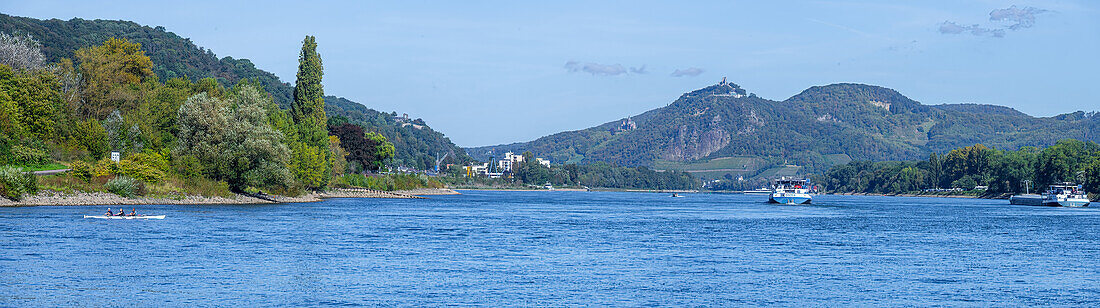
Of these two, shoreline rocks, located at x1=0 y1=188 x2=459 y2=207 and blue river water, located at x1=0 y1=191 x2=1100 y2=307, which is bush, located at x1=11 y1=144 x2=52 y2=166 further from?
blue river water, located at x1=0 y1=191 x2=1100 y2=307

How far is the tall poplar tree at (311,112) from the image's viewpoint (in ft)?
451

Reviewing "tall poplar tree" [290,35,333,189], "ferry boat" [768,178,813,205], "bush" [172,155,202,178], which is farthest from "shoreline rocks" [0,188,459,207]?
"ferry boat" [768,178,813,205]

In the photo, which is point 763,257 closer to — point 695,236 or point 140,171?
point 695,236

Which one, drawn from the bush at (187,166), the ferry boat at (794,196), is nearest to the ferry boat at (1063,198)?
the ferry boat at (794,196)

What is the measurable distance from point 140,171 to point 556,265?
215ft

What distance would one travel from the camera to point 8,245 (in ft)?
163

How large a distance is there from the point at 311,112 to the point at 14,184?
6113 cm

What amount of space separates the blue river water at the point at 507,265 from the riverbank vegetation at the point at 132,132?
18.4 meters

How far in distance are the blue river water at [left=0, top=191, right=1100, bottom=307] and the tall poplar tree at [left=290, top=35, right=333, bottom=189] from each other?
58.3 metres

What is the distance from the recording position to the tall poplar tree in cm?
13738

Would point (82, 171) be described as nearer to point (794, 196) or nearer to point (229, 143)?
point (229, 143)

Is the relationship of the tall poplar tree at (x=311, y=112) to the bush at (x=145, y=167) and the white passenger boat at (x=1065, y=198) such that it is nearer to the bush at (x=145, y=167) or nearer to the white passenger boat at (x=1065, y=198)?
the bush at (x=145, y=167)

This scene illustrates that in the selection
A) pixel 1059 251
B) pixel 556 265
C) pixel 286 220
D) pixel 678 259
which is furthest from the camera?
pixel 286 220

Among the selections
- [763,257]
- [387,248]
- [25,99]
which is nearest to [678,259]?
[763,257]
